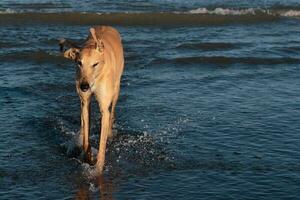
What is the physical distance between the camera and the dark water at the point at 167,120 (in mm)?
6824

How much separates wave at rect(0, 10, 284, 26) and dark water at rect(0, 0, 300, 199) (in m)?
2.82

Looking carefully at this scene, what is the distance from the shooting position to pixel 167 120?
9.38m

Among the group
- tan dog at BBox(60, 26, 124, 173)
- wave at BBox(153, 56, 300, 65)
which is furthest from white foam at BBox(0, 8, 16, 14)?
tan dog at BBox(60, 26, 124, 173)

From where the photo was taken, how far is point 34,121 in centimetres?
→ 914

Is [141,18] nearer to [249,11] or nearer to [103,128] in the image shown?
[249,11]

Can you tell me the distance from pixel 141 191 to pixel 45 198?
105cm

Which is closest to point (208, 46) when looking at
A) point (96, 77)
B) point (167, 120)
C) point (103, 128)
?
point (167, 120)

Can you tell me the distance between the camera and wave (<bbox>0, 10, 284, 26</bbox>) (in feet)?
72.8

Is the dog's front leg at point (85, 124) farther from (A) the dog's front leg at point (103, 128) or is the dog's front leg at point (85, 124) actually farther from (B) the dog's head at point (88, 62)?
(B) the dog's head at point (88, 62)

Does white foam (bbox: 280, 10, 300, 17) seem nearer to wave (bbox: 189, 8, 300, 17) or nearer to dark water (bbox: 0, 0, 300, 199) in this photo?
wave (bbox: 189, 8, 300, 17)

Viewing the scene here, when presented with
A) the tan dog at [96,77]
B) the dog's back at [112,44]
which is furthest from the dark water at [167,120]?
the dog's back at [112,44]

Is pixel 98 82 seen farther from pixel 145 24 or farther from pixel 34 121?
pixel 145 24

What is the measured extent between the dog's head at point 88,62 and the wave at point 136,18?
15056 millimetres

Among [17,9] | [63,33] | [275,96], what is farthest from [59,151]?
[17,9]
